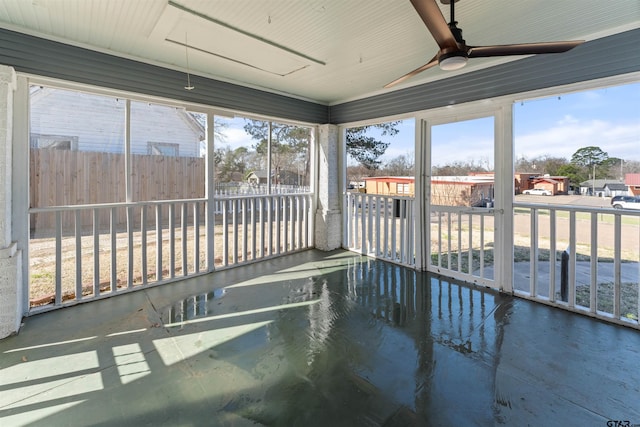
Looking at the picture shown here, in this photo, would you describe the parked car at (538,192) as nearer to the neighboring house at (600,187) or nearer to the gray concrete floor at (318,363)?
the neighboring house at (600,187)

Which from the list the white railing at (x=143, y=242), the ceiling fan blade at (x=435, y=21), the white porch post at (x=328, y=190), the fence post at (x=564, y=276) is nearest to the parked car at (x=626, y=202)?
the fence post at (x=564, y=276)

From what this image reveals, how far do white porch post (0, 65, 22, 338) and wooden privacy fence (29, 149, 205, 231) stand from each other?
44cm

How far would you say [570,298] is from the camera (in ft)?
10.8

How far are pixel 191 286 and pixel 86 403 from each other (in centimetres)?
211

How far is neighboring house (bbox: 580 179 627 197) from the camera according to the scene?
3.10m

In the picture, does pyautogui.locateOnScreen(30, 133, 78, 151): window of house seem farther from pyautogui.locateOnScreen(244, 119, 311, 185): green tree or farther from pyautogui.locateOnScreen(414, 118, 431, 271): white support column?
pyautogui.locateOnScreen(414, 118, 431, 271): white support column

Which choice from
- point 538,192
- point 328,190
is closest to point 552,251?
point 538,192

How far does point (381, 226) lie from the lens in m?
5.59

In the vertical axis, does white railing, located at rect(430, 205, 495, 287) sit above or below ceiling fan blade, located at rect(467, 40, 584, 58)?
below

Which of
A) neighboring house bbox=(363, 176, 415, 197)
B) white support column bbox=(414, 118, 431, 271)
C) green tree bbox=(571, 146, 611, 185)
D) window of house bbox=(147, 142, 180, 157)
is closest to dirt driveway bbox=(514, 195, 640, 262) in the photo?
green tree bbox=(571, 146, 611, 185)

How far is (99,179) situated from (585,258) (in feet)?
19.5

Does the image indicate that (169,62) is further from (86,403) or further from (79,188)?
(86,403)

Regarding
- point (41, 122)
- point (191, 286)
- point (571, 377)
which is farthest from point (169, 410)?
point (41, 122)

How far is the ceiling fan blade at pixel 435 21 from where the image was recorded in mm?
1774
